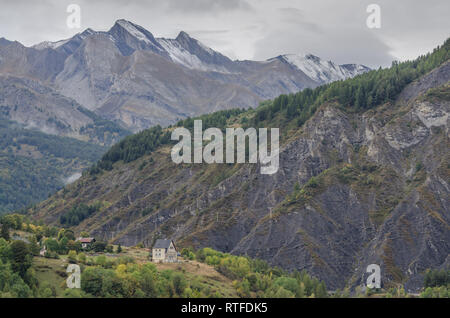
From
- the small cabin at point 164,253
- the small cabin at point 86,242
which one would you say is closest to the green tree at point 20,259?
the small cabin at point 86,242

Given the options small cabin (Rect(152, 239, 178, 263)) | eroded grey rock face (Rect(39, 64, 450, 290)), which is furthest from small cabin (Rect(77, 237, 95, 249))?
eroded grey rock face (Rect(39, 64, 450, 290))

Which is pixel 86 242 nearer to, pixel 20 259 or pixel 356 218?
pixel 20 259

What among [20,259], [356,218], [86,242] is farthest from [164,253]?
[356,218]

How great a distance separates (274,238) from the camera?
172m

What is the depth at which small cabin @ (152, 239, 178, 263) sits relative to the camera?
139250mm

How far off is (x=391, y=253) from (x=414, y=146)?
4574 cm

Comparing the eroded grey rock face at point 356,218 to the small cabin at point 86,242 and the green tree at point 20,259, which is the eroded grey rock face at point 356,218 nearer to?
the small cabin at point 86,242

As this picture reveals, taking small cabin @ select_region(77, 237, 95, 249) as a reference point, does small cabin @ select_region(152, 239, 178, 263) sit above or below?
below

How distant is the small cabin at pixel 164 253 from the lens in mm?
139250

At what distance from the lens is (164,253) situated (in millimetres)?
139500

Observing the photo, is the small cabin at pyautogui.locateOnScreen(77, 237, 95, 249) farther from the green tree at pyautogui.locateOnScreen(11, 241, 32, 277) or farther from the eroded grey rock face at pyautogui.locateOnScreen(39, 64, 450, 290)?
the eroded grey rock face at pyautogui.locateOnScreen(39, 64, 450, 290)
